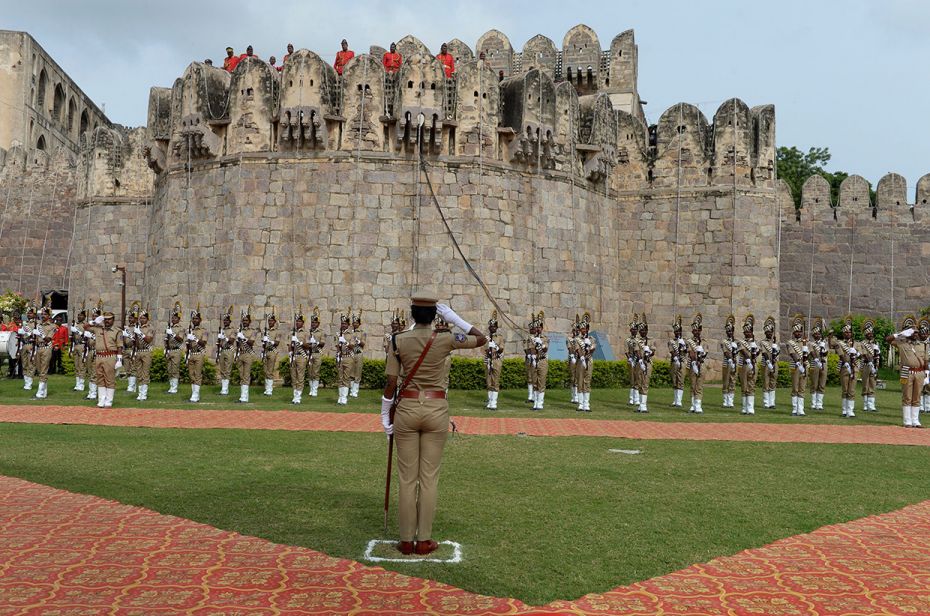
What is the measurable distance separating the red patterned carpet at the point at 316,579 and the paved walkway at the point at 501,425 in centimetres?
677

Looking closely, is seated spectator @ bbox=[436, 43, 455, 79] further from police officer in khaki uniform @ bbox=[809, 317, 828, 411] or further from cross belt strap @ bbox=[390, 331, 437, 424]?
cross belt strap @ bbox=[390, 331, 437, 424]

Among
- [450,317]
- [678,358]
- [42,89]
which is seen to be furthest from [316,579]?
[42,89]

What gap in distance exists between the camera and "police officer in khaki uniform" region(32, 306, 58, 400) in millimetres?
18469

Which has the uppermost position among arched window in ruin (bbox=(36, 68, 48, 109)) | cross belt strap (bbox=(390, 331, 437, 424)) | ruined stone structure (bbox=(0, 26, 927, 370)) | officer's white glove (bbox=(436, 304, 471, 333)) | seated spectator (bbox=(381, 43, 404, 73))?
arched window in ruin (bbox=(36, 68, 48, 109))

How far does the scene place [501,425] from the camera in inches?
592

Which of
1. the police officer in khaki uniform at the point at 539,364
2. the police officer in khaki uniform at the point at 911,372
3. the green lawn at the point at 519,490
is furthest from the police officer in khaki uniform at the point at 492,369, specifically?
the police officer in khaki uniform at the point at 911,372

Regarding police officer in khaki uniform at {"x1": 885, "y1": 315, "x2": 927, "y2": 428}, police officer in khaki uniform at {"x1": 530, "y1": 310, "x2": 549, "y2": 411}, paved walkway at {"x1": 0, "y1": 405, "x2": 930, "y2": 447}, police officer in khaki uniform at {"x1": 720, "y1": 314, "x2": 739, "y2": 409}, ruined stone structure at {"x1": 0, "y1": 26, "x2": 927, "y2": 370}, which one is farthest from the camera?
ruined stone structure at {"x1": 0, "y1": 26, "x2": 927, "y2": 370}

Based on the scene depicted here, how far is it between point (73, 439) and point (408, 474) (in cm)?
760

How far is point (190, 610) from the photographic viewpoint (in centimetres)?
511

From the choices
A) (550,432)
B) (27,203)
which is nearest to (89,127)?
(27,203)

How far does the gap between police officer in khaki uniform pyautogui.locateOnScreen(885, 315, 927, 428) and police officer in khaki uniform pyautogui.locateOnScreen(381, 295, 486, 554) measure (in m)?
13.0

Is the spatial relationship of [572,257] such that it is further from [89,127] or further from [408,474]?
[89,127]

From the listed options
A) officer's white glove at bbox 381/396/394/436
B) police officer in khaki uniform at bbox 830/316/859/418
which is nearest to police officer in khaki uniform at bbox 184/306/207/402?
officer's white glove at bbox 381/396/394/436

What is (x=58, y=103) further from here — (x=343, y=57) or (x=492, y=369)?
(x=492, y=369)
